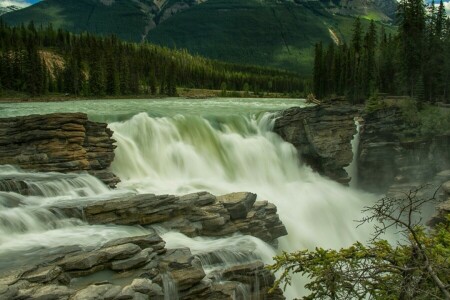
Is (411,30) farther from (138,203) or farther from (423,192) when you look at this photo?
(138,203)

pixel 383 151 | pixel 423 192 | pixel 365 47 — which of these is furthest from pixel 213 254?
pixel 365 47

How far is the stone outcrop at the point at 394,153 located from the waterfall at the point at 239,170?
143 inches

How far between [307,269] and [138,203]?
11456mm

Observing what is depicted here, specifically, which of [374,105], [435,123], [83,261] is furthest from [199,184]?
[435,123]

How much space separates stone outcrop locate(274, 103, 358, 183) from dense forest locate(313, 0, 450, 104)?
48.2 feet

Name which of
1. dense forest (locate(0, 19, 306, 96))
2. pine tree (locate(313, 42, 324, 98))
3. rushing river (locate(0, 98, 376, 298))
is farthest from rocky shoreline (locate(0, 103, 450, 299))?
dense forest (locate(0, 19, 306, 96))

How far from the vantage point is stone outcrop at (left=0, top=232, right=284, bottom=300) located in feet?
40.4

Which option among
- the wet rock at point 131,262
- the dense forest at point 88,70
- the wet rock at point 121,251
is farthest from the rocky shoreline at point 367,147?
the dense forest at point 88,70

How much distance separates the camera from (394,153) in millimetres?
43688

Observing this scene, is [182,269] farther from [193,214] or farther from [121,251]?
[193,214]

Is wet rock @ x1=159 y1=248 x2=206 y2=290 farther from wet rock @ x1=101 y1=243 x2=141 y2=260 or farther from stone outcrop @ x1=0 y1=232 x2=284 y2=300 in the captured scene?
wet rock @ x1=101 y1=243 x2=141 y2=260

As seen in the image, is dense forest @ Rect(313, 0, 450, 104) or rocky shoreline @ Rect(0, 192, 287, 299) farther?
dense forest @ Rect(313, 0, 450, 104)

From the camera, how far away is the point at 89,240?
17.0 metres

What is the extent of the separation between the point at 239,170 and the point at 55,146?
1430 cm
